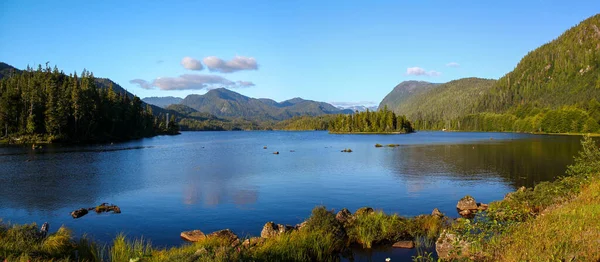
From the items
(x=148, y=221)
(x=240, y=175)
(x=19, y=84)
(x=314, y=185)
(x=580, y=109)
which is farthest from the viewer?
(x=580, y=109)

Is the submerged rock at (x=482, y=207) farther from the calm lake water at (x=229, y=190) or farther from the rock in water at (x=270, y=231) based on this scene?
the rock in water at (x=270, y=231)

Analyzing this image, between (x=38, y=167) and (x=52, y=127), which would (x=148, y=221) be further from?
(x=52, y=127)

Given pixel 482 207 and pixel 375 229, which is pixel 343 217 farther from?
pixel 482 207

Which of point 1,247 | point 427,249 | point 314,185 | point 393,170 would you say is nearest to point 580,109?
point 393,170

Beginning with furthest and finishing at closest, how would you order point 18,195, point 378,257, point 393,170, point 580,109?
point 580,109, point 393,170, point 18,195, point 378,257

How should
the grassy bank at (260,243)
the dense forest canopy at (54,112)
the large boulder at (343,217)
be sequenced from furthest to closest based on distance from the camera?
the dense forest canopy at (54,112), the large boulder at (343,217), the grassy bank at (260,243)

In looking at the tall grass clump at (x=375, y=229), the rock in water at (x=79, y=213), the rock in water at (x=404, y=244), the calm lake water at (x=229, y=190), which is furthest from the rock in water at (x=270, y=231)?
the rock in water at (x=79, y=213)

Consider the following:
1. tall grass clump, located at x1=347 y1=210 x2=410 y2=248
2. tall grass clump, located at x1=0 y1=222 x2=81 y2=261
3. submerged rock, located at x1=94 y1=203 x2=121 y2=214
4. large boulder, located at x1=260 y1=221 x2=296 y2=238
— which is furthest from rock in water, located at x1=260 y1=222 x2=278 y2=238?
submerged rock, located at x1=94 y1=203 x2=121 y2=214

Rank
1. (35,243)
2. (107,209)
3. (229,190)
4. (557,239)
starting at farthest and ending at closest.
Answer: (229,190), (107,209), (35,243), (557,239)

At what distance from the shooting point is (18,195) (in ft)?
114

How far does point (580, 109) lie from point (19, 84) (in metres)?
242

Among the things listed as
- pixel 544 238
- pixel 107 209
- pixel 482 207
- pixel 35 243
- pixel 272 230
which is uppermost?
pixel 544 238

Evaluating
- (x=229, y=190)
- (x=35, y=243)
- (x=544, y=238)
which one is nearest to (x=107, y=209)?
(x=229, y=190)

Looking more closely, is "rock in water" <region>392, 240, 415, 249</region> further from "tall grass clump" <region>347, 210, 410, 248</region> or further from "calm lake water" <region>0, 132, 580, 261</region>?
"tall grass clump" <region>347, 210, 410, 248</region>
